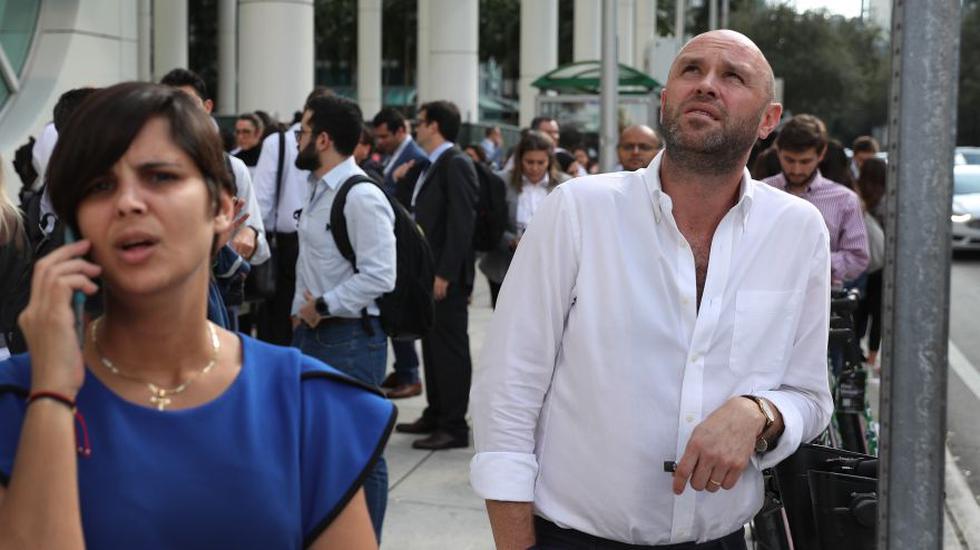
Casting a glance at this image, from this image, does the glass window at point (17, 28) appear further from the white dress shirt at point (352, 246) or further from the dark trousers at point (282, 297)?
the white dress shirt at point (352, 246)

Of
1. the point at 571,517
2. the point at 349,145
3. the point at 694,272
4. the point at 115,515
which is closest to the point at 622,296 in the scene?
the point at 694,272

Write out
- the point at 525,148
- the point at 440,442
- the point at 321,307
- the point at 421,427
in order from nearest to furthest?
the point at 321,307 < the point at 440,442 < the point at 421,427 < the point at 525,148

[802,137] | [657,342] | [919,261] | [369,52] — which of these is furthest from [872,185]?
[369,52]

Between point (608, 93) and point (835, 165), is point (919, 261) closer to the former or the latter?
point (835, 165)

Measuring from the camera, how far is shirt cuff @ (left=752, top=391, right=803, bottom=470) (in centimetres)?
290

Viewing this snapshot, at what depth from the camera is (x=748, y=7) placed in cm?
7869

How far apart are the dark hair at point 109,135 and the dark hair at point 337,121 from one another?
4.06 m

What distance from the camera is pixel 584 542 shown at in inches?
115

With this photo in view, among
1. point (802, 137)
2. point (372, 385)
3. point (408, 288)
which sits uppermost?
point (802, 137)

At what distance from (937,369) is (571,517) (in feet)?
2.97

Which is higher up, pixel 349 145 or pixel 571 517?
pixel 349 145

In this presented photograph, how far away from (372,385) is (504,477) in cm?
52

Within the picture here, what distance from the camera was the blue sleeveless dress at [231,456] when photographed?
1.89 meters

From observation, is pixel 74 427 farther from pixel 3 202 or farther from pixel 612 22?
pixel 612 22
